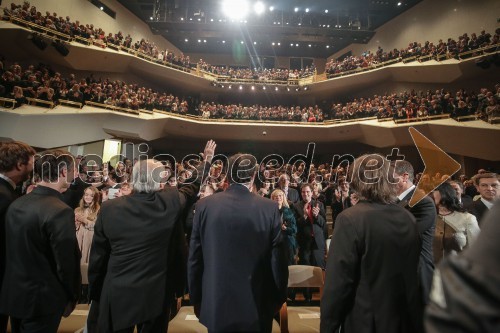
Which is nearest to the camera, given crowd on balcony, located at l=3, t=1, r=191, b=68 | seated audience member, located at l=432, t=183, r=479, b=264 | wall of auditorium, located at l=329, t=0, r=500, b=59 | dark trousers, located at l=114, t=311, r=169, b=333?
dark trousers, located at l=114, t=311, r=169, b=333

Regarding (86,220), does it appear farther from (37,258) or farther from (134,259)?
(134,259)

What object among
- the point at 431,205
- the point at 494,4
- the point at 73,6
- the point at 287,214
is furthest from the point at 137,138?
the point at 494,4

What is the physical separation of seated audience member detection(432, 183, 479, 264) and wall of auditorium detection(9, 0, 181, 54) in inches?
633

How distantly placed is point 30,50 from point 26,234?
13.6 m

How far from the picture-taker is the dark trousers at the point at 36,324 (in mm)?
1880

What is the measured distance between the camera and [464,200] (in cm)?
490

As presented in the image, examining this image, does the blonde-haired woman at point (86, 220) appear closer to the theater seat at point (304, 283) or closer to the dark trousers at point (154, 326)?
the dark trousers at point (154, 326)

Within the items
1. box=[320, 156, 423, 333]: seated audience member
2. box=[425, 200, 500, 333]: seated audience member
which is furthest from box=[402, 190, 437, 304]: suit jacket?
box=[425, 200, 500, 333]: seated audience member

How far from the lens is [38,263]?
1.93 m

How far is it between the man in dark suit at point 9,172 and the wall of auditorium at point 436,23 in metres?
17.4

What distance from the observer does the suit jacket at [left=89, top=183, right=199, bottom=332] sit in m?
1.89

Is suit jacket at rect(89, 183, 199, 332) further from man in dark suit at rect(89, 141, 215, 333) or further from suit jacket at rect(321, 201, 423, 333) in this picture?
suit jacket at rect(321, 201, 423, 333)

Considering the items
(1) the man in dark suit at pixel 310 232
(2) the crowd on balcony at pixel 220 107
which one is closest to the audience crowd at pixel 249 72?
(2) the crowd on balcony at pixel 220 107

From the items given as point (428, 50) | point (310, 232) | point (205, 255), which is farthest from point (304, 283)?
point (428, 50)
